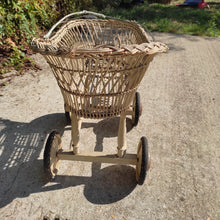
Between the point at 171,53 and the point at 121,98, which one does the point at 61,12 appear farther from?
the point at 121,98

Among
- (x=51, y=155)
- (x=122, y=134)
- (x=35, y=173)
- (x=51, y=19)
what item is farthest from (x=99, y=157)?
(x=51, y=19)

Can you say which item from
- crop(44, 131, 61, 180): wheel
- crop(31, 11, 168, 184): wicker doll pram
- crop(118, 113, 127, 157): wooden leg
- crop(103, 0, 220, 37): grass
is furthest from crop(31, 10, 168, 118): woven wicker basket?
crop(103, 0, 220, 37): grass

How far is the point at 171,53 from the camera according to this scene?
14.4 feet

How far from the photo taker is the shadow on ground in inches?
68.6

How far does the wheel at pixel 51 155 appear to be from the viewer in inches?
66.4

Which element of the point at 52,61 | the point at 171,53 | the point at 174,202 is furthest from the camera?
the point at 171,53

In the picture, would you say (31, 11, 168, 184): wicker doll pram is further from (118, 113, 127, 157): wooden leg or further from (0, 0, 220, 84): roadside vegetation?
(0, 0, 220, 84): roadside vegetation

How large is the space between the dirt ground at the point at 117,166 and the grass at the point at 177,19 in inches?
102

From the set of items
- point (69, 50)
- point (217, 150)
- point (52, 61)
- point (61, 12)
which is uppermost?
point (69, 50)

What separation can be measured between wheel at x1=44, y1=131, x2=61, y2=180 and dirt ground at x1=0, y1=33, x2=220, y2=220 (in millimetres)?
102

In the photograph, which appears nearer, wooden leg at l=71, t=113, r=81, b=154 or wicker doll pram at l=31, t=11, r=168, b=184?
wicker doll pram at l=31, t=11, r=168, b=184

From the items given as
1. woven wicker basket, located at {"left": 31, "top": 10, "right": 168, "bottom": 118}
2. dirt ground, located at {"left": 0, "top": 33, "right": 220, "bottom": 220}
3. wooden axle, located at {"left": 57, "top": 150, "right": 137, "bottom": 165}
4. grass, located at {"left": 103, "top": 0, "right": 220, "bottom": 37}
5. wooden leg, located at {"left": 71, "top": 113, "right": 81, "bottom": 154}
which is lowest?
dirt ground, located at {"left": 0, "top": 33, "right": 220, "bottom": 220}

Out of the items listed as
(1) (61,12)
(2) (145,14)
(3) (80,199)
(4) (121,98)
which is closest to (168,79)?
(4) (121,98)

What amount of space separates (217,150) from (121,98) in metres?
1.27
